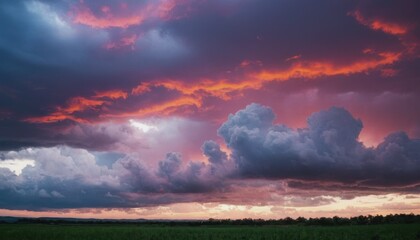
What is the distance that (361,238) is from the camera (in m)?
65.9

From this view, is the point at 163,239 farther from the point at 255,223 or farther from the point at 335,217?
the point at 255,223

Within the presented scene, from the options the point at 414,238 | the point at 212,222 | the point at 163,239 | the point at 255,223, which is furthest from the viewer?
the point at 212,222

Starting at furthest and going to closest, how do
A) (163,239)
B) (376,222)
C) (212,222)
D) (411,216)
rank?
1. (212,222)
2. (411,216)
3. (376,222)
4. (163,239)

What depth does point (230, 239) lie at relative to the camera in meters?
65.8

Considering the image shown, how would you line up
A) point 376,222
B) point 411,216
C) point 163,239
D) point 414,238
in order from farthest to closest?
point 411,216
point 376,222
point 163,239
point 414,238

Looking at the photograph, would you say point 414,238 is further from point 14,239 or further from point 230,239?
point 14,239

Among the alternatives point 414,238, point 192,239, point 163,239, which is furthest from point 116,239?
point 414,238

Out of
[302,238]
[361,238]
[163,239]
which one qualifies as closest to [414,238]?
[361,238]

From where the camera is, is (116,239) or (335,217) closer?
(116,239)

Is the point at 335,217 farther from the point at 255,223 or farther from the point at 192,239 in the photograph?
the point at 192,239

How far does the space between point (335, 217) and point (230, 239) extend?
9888cm

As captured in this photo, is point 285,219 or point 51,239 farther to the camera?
point 285,219

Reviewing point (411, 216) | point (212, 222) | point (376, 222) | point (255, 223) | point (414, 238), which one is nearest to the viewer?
point (414, 238)

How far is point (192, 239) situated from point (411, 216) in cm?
12894
